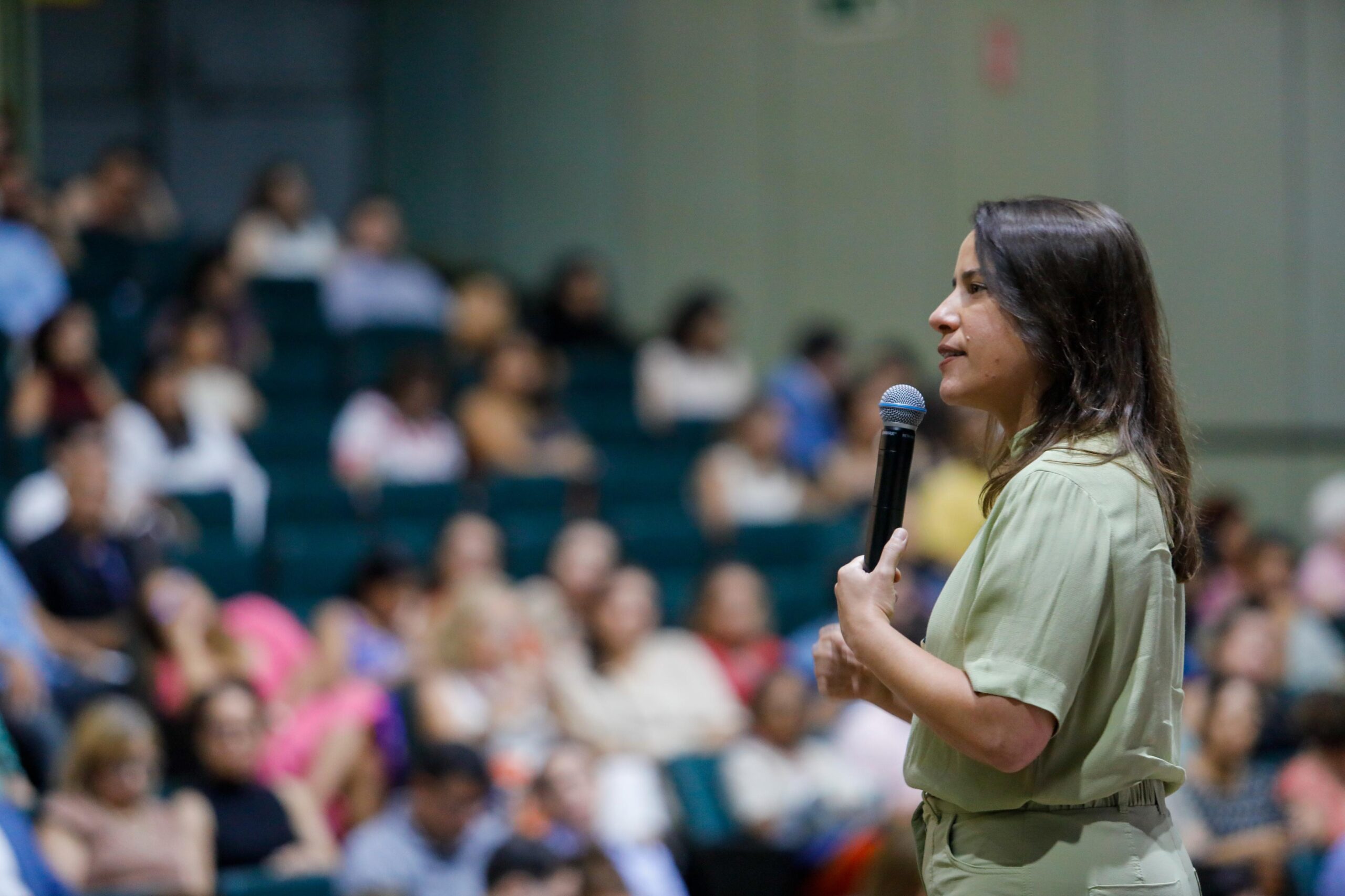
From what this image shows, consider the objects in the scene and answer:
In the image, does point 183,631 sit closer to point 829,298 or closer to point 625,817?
point 625,817

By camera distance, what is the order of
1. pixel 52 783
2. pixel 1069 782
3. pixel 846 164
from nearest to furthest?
pixel 1069 782 → pixel 52 783 → pixel 846 164

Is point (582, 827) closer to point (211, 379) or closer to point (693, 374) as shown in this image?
point (211, 379)

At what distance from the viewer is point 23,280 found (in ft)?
18.4

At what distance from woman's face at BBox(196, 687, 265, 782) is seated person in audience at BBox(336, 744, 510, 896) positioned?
12.5 inches

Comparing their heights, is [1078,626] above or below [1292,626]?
above

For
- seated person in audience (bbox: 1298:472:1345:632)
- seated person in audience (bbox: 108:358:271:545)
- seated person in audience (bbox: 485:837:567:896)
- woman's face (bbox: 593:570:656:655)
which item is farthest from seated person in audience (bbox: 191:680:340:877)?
seated person in audience (bbox: 1298:472:1345:632)

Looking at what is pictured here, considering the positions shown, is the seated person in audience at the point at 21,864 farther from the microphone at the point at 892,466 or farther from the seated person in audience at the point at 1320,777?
the seated person in audience at the point at 1320,777

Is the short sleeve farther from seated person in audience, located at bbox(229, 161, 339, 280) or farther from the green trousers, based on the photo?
seated person in audience, located at bbox(229, 161, 339, 280)

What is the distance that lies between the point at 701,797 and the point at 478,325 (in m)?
3.07

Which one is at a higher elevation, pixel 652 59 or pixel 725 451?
pixel 652 59

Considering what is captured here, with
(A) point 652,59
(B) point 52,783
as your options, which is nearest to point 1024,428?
(B) point 52,783

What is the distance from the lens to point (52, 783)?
3629mm

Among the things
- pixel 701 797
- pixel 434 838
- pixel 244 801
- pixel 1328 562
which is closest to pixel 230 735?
pixel 244 801

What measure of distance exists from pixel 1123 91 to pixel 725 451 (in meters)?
2.29
